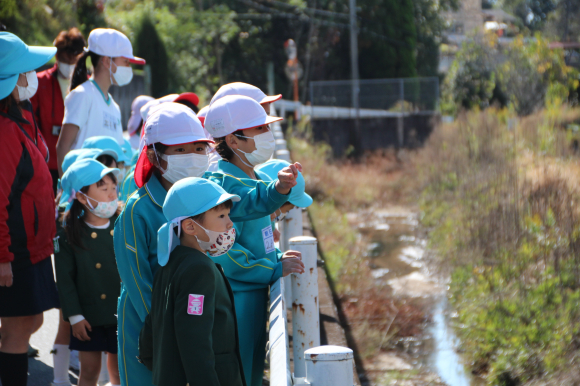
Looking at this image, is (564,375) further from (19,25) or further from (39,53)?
(19,25)

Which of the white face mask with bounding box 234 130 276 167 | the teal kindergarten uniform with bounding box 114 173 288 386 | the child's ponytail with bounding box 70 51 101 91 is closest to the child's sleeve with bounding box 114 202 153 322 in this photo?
the teal kindergarten uniform with bounding box 114 173 288 386

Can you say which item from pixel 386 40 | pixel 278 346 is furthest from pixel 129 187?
pixel 386 40

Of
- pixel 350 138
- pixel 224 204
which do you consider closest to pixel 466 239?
pixel 224 204

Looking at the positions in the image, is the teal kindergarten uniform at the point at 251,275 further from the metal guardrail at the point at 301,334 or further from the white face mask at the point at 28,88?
the white face mask at the point at 28,88

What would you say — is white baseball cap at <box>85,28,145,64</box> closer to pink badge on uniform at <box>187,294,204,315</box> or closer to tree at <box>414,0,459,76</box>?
pink badge on uniform at <box>187,294,204,315</box>

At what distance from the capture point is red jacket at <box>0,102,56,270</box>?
3.05 metres

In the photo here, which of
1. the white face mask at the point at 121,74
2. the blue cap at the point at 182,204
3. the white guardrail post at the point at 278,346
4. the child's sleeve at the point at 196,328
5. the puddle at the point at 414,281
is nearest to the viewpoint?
the white guardrail post at the point at 278,346

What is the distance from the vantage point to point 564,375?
14.8 feet

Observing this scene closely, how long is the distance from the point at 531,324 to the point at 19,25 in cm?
975

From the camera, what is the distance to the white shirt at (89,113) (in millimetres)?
3979

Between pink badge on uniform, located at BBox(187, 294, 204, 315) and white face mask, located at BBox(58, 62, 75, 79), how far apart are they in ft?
9.17

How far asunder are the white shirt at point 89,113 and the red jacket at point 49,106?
0.35 metres

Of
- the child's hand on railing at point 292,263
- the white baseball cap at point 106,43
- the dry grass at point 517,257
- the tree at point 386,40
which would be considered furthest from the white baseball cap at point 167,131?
the tree at point 386,40

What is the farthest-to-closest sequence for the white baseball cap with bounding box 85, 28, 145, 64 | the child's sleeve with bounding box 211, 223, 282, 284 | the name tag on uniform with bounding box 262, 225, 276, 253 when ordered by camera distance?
the white baseball cap with bounding box 85, 28, 145, 64 → the name tag on uniform with bounding box 262, 225, 276, 253 → the child's sleeve with bounding box 211, 223, 282, 284
